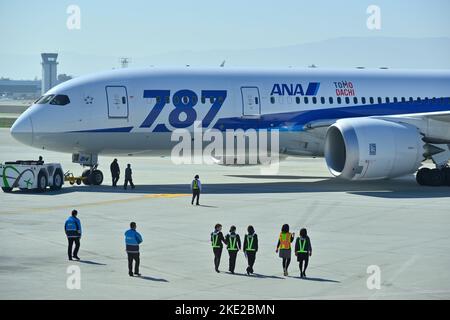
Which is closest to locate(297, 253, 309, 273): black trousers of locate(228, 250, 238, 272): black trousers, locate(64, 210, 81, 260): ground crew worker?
locate(228, 250, 238, 272): black trousers

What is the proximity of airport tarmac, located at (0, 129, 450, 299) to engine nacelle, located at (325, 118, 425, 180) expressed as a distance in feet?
2.95

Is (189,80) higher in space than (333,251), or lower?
higher

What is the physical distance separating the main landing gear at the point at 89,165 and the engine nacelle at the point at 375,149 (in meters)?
9.53

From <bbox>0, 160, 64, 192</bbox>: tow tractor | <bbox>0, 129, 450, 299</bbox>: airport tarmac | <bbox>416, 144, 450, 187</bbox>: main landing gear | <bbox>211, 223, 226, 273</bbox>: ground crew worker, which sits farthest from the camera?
<bbox>416, 144, 450, 187</bbox>: main landing gear

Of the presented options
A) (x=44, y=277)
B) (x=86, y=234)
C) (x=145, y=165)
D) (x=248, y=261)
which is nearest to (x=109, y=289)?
(x=44, y=277)

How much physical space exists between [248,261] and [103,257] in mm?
3823

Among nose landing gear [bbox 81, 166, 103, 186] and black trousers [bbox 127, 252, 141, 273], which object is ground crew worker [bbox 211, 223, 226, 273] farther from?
nose landing gear [bbox 81, 166, 103, 186]

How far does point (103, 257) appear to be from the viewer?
22391 millimetres

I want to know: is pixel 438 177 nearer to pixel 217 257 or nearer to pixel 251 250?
pixel 251 250

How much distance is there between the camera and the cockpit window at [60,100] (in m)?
37.3

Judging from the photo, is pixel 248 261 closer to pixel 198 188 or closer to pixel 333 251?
pixel 333 251

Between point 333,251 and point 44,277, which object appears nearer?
point 44,277

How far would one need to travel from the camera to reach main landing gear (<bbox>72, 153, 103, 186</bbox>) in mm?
38125
